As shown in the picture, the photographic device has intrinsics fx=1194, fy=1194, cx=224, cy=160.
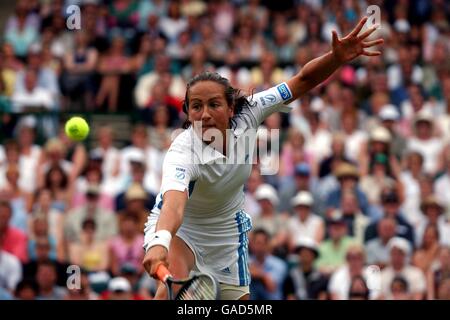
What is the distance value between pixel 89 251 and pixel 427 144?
487cm

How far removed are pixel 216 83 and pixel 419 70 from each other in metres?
10.2

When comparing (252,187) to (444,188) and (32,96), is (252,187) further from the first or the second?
(32,96)

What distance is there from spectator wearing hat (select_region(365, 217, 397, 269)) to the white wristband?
269 inches

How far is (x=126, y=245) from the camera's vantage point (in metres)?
14.1

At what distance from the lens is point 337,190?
49.8ft

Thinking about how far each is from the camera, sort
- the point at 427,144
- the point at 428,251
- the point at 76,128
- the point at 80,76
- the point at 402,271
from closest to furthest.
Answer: the point at 76,128, the point at 402,271, the point at 428,251, the point at 427,144, the point at 80,76

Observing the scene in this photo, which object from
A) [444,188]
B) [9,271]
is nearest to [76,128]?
[9,271]

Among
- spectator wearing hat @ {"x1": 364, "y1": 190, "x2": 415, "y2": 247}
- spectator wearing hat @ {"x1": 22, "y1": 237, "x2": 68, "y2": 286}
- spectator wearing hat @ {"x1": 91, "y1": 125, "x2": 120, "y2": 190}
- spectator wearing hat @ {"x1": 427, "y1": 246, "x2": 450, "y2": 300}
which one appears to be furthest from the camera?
spectator wearing hat @ {"x1": 91, "y1": 125, "x2": 120, "y2": 190}

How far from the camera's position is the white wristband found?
23.2ft

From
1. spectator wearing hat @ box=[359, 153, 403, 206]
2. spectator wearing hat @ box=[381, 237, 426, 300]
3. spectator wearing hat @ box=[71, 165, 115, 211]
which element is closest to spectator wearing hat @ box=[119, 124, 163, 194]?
spectator wearing hat @ box=[71, 165, 115, 211]

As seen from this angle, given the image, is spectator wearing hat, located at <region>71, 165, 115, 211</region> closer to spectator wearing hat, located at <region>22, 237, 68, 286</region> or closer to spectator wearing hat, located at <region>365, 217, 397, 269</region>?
spectator wearing hat, located at <region>22, 237, 68, 286</region>

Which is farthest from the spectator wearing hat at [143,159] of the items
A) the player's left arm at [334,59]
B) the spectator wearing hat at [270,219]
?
the player's left arm at [334,59]
